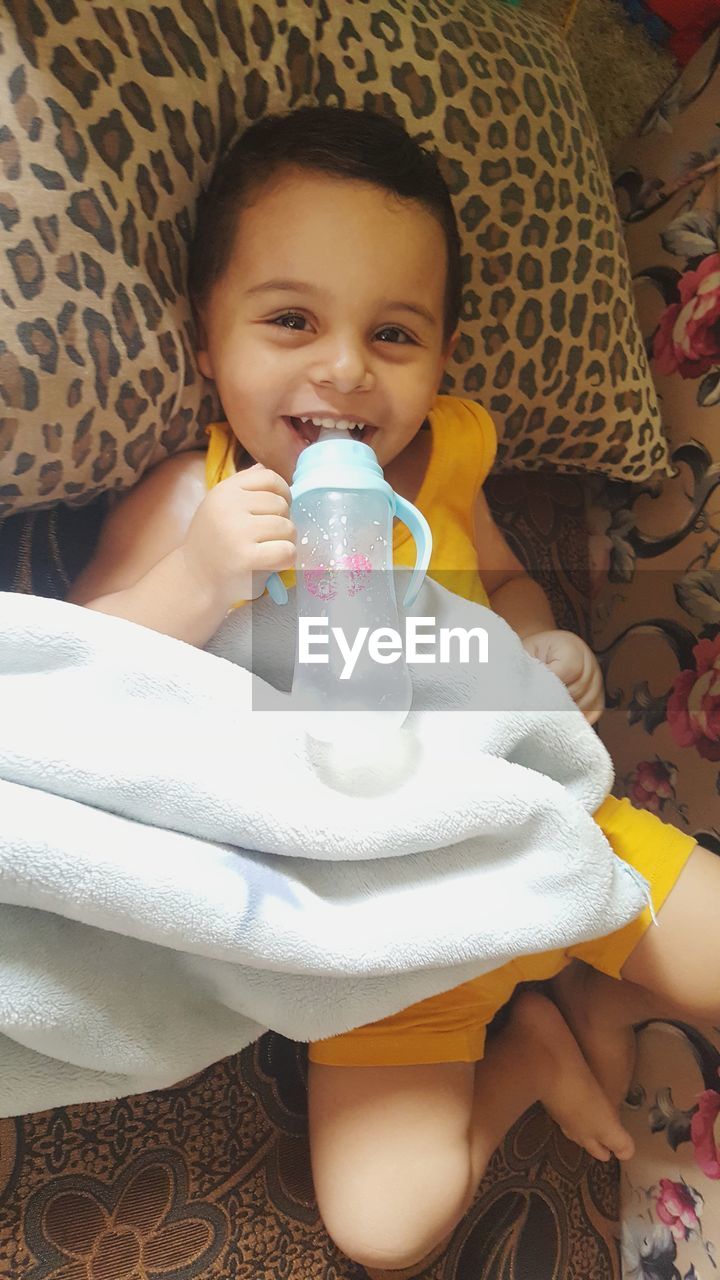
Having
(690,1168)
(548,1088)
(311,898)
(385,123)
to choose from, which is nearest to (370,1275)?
(548,1088)

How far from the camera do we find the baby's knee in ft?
2.55

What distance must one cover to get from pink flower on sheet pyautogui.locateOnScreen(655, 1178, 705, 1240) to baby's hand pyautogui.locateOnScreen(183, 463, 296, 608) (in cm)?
81

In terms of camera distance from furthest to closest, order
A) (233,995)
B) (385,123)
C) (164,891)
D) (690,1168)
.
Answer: (690,1168)
(385,123)
(233,995)
(164,891)

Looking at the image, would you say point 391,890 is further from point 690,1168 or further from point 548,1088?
point 690,1168

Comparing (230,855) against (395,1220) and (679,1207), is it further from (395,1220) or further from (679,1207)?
(679,1207)

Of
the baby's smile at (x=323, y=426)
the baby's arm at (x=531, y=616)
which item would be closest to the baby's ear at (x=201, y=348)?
the baby's smile at (x=323, y=426)

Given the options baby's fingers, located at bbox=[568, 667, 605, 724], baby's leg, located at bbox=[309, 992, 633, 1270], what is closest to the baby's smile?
baby's fingers, located at bbox=[568, 667, 605, 724]

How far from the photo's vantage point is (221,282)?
818 mm

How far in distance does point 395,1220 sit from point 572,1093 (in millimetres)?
264

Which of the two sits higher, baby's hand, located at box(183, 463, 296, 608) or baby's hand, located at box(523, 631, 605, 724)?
baby's hand, located at box(183, 463, 296, 608)

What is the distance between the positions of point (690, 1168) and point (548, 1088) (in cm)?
18

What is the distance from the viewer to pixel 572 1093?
37.3 inches

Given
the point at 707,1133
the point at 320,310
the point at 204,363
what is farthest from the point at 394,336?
the point at 707,1133

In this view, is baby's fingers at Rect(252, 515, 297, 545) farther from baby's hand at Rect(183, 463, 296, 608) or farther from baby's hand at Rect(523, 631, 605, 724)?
baby's hand at Rect(523, 631, 605, 724)
